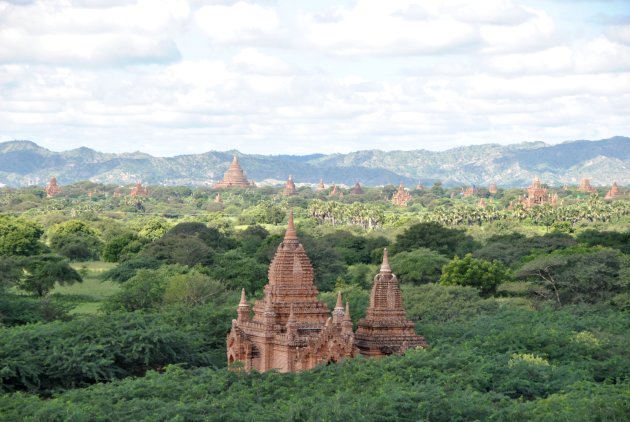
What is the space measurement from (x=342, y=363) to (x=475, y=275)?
33817 mm

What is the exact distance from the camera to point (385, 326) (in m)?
41.7

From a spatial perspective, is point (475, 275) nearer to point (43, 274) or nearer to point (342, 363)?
point (43, 274)

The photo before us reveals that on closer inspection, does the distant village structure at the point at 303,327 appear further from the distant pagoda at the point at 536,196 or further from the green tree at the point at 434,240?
the distant pagoda at the point at 536,196

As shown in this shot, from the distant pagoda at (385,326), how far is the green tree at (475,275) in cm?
2887

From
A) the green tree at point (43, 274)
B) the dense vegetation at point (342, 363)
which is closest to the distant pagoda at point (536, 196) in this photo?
the dense vegetation at point (342, 363)

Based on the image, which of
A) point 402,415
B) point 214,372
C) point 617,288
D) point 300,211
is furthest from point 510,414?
point 300,211

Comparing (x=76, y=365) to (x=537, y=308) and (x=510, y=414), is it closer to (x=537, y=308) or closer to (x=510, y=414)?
(x=510, y=414)

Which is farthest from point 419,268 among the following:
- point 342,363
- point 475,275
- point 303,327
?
point 342,363

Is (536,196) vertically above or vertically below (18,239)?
above

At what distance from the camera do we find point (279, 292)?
139 ft

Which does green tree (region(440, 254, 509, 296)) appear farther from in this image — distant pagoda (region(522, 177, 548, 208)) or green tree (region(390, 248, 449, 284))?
distant pagoda (region(522, 177, 548, 208))

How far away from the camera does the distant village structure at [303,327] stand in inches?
1588

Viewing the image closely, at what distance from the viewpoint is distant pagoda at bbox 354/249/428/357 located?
41.6 meters

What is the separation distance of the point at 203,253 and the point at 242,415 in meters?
55.1
